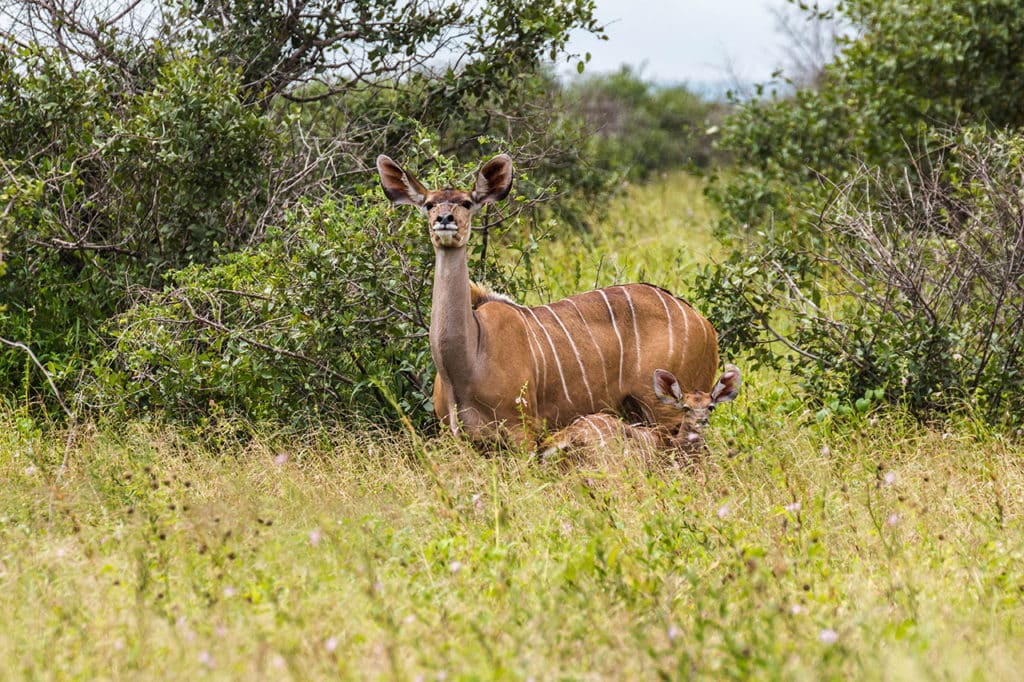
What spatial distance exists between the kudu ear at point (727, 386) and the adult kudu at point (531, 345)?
10.6 inches

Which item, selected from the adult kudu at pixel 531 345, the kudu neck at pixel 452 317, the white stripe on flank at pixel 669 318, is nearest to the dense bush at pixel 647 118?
the white stripe on flank at pixel 669 318

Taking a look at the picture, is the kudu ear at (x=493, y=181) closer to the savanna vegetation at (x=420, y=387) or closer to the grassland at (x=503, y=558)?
the savanna vegetation at (x=420, y=387)

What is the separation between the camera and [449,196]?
549 cm

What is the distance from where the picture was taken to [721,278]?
671 centimetres

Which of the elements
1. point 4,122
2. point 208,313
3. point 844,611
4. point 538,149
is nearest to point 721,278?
point 538,149

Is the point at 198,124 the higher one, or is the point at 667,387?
the point at 198,124

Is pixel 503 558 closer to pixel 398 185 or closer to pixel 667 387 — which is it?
pixel 667 387

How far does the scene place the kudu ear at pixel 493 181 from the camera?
5.61m

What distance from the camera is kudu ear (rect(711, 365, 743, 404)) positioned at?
5.86 m

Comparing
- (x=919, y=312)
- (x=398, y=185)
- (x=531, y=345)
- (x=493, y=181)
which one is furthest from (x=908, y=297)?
(x=398, y=185)

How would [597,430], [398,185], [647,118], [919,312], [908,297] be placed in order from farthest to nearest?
[647,118] → [908,297] → [919,312] → [398,185] → [597,430]

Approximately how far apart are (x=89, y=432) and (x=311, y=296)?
1262mm

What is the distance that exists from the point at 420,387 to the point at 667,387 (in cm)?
128

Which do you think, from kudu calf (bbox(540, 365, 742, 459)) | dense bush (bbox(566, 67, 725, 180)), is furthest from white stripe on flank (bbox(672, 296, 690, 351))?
dense bush (bbox(566, 67, 725, 180))
